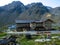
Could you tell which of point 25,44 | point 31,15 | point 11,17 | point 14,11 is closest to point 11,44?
point 25,44

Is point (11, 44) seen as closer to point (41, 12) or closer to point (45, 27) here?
point (45, 27)

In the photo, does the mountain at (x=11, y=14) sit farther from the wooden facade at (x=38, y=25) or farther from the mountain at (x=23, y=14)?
the wooden facade at (x=38, y=25)

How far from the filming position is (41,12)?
122 m

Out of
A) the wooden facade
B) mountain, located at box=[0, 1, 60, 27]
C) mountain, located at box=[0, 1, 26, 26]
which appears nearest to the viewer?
the wooden facade

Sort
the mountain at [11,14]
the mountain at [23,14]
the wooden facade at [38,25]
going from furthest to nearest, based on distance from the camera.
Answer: the mountain at [11,14]
the mountain at [23,14]
the wooden facade at [38,25]

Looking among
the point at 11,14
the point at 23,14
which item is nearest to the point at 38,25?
the point at 23,14

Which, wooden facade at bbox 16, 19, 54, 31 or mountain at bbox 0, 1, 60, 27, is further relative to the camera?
mountain at bbox 0, 1, 60, 27

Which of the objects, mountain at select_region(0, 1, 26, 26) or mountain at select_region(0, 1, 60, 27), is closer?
mountain at select_region(0, 1, 60, 27)

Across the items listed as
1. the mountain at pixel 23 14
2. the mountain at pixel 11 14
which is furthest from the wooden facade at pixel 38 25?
the mountain at pixel 11 14

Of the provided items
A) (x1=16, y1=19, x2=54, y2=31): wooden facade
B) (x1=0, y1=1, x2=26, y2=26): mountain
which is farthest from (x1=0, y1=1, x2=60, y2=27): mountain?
(x1=16, y1=19, x2=54, y2=31): wooden facade

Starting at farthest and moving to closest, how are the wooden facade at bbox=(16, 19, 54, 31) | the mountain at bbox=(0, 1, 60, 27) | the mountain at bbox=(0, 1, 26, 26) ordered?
the mountain at bbox=(0, 1, 26, 26) < the mountain at bbox=(0, 1, 60, 27) < the wooden facade at bbox=(16, 19, 54, 31)

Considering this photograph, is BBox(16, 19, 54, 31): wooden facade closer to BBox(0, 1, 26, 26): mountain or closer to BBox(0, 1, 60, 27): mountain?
BBox(0, 1, 60, 27): mountain

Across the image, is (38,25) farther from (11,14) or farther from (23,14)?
(11,14)

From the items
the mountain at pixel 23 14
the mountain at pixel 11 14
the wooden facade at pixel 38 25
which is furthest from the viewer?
the mountain at pixel 11 14
